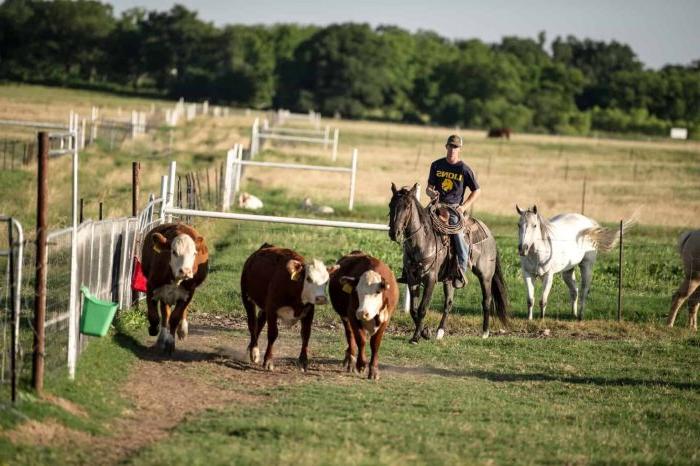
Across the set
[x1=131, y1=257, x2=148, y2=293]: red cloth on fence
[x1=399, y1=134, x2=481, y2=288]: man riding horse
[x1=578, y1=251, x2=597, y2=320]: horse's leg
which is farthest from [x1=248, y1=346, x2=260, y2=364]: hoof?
[x1=578, y1=251, x2=597, y2=320]: horse's leg

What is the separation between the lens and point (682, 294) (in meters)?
17.2

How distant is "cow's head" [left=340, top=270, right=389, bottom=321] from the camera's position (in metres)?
11.8

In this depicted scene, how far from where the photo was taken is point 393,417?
10188 millimetres

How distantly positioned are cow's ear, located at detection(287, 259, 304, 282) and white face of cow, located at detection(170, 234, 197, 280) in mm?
1207

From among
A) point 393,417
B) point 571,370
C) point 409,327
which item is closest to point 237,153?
point 409,327

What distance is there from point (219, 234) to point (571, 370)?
37.0 ft

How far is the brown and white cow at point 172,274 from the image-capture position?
1252 cm

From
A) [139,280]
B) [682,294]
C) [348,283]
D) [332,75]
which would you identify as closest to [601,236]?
[682,294]

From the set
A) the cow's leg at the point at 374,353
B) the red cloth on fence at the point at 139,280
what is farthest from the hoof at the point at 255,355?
the red cloth on fence at the point at 139,280

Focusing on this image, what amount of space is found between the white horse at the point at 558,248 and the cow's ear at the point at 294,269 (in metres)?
5.44

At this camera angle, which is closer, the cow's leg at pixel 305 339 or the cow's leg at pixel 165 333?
the cow's leg at pixel 305 339

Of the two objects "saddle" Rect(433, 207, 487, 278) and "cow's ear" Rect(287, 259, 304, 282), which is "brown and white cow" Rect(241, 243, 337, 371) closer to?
"cow's ear" Rect(287, 259, 304, 282)

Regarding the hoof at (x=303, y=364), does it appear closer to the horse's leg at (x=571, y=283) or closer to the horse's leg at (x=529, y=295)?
the horse's leg at (x=529, y=295)

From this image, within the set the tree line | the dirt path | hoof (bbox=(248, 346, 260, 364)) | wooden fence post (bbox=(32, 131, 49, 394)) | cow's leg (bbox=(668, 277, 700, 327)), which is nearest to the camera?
the dirt path
